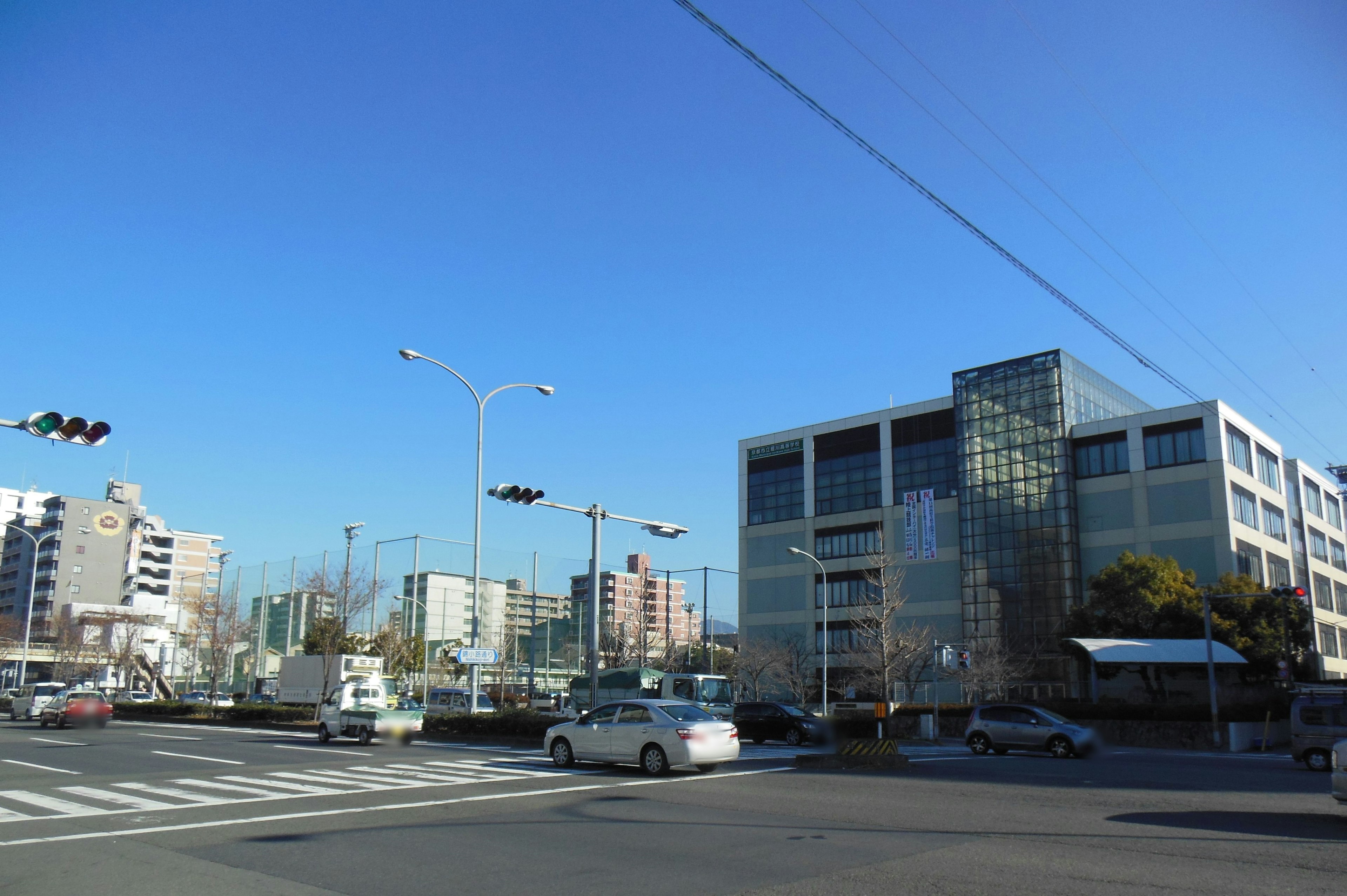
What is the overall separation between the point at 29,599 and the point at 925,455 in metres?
65.2

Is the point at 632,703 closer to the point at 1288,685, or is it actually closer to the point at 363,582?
the point at 1288,685

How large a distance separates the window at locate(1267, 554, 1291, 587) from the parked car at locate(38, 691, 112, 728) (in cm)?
6302

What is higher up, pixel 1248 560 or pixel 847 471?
pixel 847 471

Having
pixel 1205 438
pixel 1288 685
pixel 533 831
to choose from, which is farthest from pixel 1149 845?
pixel 1205 438

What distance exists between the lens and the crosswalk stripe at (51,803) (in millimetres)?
12742

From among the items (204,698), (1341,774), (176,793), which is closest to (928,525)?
(204,698)

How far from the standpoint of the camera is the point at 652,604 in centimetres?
8031

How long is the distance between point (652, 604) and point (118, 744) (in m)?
55.9

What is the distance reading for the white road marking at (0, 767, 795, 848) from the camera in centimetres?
1076

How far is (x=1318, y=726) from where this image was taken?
24516mm

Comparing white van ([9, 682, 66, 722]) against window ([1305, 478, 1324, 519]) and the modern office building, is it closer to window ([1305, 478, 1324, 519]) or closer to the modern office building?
the modern office building

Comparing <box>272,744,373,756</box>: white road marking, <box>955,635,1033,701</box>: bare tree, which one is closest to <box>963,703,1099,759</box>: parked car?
<box>272,744,373,756</box>: white road marking

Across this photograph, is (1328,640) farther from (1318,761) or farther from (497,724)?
(497,724)

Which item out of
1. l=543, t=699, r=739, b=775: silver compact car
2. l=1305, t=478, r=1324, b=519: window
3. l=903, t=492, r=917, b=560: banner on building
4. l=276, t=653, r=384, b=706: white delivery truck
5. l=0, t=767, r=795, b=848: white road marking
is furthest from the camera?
l=1305, t=478, r=1324, b=519: window
